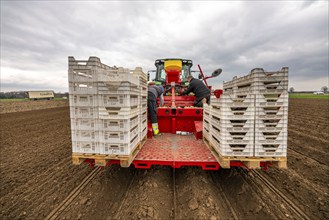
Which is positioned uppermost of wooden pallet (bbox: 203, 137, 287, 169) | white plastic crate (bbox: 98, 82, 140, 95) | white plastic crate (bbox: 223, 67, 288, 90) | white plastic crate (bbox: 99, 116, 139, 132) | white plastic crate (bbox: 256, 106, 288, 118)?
white plastic crate (bbox: 223, 67, 288, 90)

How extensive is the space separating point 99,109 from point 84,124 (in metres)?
0.40

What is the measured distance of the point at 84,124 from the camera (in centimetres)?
284

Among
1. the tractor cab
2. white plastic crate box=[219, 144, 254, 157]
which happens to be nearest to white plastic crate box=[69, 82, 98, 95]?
white plastic crate box=[219, 144, 254, 157]

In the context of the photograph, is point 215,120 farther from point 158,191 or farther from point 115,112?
point 115,112

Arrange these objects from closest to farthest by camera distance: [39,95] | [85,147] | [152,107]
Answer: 1. [85,147]
2. [152,107]
3. [39,95]

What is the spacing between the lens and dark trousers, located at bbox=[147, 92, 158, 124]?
482 centimetres

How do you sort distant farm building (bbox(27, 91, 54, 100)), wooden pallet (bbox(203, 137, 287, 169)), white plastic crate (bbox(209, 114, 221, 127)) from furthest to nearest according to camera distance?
distant farm building (bbox(27, 91, 54, 100)), white plastic crate (bbox(209, 114, 221, 127)), wooden pallet (bbox(203, 137, 287, 169))

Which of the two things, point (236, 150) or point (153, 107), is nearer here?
point (236, 150)

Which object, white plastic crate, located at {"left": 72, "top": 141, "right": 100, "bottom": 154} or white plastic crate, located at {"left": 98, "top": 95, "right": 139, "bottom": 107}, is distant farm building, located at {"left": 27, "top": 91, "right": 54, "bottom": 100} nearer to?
white plastic crate, located at {"left": 72, "top": 141, "right": 100, "bottom": 154}

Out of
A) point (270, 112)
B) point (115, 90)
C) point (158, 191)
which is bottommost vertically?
point (158, 191)

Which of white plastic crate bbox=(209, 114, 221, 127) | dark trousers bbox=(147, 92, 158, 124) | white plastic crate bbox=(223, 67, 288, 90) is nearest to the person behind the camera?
white plastic crate bbox=(223, 67, 288, 90)

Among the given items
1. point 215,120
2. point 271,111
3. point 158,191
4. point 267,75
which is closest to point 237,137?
point 215,120

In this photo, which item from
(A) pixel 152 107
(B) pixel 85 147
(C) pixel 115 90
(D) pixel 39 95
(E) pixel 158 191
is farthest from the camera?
(D) pixel 39 95

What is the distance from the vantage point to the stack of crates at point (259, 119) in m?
2.71
